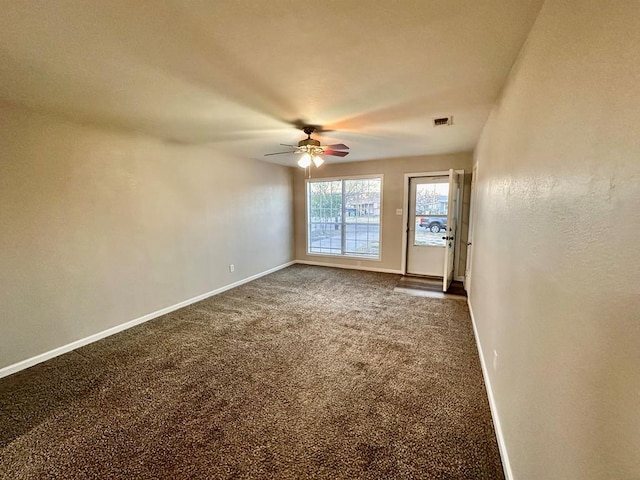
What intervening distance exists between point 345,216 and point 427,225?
1731 mm

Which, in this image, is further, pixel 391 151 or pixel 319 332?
pixel 391 151

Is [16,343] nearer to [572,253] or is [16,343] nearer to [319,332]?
[319,332]

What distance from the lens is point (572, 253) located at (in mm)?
858

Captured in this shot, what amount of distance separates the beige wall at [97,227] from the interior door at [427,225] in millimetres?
3392

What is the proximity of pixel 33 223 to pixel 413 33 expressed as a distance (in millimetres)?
3491

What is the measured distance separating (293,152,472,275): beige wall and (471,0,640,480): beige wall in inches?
140

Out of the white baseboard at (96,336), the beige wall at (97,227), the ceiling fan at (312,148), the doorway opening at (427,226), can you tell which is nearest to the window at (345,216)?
the doorway opening at (427,226)

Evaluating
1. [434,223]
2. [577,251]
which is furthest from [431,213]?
[577,251]

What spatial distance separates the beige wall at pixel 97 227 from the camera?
96.3 inches

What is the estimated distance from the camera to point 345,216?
607cm

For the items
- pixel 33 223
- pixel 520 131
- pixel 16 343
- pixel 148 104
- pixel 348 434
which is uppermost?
pixel 148 104

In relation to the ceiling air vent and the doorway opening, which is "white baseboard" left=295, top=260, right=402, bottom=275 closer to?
the doorway opening

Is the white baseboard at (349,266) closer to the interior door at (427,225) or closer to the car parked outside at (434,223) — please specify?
the interior door at (427,225)

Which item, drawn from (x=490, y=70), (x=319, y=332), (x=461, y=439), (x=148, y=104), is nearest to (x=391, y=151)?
(x=490, y=70)
